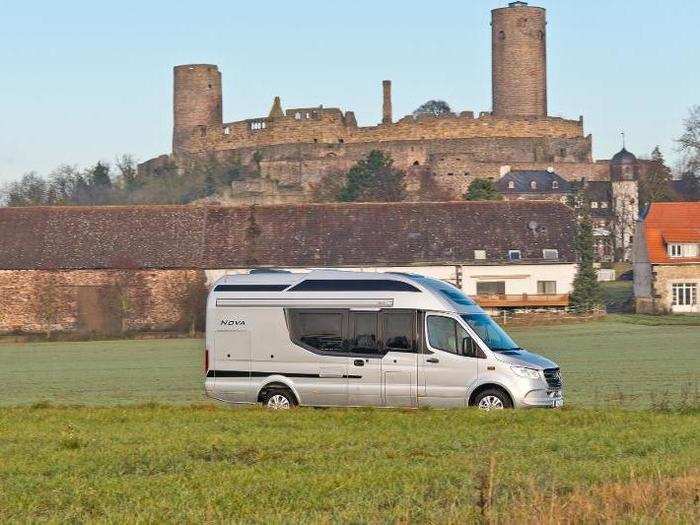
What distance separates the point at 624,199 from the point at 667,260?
39841 mm

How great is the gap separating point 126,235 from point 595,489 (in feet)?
143

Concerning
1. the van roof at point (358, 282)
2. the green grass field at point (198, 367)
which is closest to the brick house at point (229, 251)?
the green grass field at point (198, 367)

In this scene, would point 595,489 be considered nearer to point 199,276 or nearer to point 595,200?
point 199,276

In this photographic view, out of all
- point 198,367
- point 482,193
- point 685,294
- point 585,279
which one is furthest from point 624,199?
point 198,367

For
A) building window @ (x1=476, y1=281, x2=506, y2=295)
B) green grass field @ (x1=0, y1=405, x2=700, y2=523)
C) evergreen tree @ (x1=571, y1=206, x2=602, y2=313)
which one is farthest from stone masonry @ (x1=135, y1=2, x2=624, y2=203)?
green grass field @ (x1=0, y1=405, x2=700, y2=523)

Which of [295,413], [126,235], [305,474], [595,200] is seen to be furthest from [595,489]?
[595,200]

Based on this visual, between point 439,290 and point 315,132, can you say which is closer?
point 439,290

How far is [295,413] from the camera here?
Result: 15.8 m

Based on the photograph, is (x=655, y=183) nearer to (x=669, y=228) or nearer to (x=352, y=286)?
(x=669, y=228)

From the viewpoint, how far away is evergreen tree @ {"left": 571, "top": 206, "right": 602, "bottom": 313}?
160 feet

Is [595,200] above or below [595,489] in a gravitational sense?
above

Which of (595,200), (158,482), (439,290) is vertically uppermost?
(595,200)

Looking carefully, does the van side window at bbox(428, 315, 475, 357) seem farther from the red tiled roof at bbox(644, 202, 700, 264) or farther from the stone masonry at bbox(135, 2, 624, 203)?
the stone masonry at bbox(135, 2, 624, 203)

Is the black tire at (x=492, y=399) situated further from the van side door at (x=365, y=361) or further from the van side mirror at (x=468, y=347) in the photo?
the van side door at (x=365, y=361)
